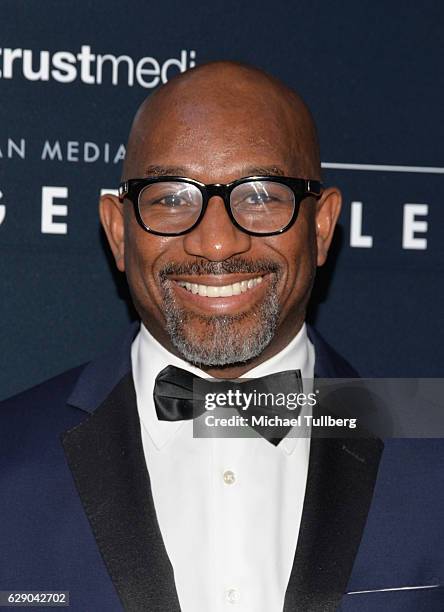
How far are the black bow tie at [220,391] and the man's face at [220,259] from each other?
0.06 m

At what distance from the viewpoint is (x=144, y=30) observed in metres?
2.36

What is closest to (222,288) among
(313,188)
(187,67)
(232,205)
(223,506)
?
(232,205)

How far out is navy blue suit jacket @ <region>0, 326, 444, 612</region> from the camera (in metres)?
1.75

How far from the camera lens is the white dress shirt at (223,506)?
5.86 ft

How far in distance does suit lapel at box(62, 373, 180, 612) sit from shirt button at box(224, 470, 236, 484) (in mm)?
147

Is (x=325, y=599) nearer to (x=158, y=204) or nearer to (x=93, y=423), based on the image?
(x=93, y=423)

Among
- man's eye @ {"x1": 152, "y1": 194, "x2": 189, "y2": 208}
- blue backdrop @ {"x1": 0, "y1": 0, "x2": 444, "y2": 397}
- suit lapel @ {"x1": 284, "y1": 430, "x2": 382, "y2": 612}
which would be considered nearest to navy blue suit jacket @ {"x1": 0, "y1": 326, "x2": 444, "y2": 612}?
suit lapel @ {"x1": 284, "y1": 430, "x2": 382, "y2": 612}

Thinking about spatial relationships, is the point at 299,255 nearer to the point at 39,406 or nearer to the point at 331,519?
the point at 331,519

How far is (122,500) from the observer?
5.89ft

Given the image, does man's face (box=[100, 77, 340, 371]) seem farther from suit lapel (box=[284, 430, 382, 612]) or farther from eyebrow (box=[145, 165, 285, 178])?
suit lapel (box=[284, 430, 382, 612])

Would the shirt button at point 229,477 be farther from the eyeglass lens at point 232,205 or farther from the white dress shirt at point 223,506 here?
the eyeglass lens at point 232,205

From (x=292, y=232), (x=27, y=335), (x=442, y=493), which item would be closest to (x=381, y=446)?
(x=442, y=493)

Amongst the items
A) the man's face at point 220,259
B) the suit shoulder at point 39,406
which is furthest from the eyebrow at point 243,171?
the suit shoulder at point 39,406

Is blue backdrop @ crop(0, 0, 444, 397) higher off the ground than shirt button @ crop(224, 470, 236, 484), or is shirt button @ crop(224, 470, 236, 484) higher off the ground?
blue backdrop @ crop(0, 0, 444, 397)
